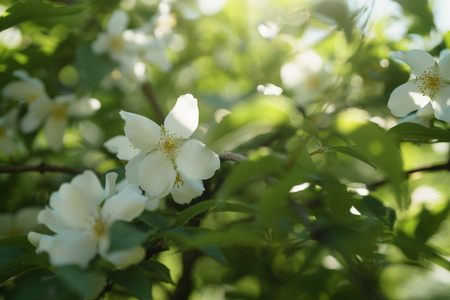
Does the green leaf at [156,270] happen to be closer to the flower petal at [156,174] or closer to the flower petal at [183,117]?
the flower petal at [156,174]

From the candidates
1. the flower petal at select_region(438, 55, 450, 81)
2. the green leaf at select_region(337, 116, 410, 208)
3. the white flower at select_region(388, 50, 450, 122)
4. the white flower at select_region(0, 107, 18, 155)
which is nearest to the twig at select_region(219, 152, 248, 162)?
the green leaf at select_region(337, 116, 410, 208)

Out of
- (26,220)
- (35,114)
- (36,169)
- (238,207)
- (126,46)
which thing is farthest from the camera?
(126,46)

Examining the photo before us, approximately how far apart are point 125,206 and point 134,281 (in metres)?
0.14

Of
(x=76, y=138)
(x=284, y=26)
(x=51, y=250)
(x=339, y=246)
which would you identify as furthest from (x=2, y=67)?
(x=339, y=246)

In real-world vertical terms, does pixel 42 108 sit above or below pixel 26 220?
above

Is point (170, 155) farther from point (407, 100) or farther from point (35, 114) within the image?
point (35, 114)

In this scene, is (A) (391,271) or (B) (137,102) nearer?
(A) (391,271)

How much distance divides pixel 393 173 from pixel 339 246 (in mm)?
165

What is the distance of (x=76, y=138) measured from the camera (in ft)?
5.68

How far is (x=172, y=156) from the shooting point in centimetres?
79

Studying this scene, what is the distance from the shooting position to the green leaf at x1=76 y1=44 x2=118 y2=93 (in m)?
1.17

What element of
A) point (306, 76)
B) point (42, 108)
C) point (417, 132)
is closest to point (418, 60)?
point (417, 132)

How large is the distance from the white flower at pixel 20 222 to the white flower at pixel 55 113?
0.27 metres

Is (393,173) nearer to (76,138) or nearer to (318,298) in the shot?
(318,298)
